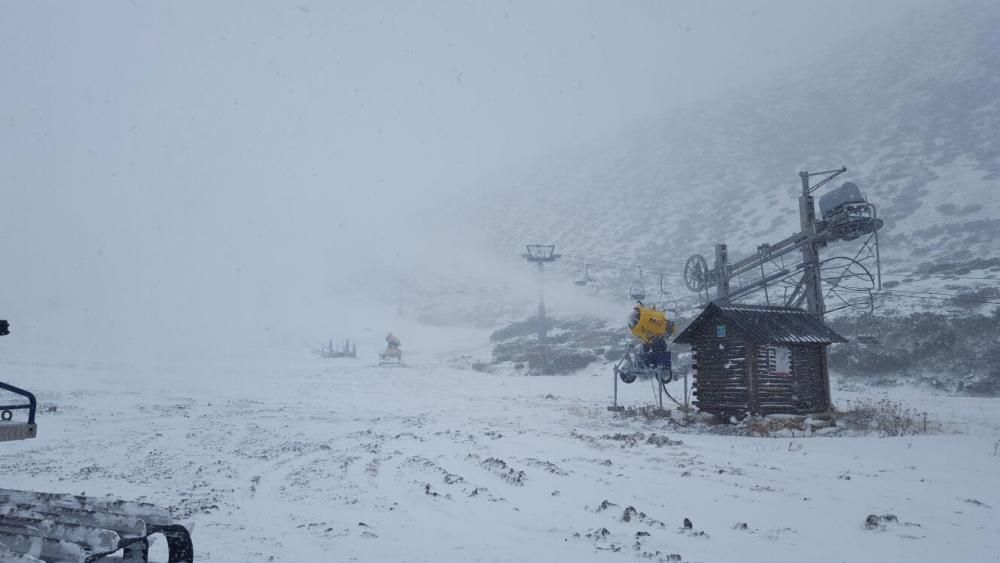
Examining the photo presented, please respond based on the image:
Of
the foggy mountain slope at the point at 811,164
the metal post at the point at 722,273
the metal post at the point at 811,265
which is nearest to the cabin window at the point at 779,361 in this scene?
the metal post at the point at 811,265

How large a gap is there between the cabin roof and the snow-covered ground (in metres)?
3.23

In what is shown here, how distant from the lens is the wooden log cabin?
1688cm

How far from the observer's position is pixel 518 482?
30.1ft

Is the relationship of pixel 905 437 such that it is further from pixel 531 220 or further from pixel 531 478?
pixel 531 220

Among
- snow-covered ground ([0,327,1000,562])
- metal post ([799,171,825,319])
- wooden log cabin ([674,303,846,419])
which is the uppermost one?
metal post ([799,171,825,319])

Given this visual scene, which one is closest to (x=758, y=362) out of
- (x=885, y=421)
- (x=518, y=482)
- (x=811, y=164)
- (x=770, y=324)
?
(x=770, y=324)

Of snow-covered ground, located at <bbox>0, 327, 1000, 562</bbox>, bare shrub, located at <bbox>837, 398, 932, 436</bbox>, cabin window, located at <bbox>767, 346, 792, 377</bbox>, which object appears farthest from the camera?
cabin window, located at <bbox>767, 346, 792, 377</bbox>

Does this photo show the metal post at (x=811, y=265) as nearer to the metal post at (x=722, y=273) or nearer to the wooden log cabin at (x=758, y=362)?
the wooden log cabin at (x=758, y=362)

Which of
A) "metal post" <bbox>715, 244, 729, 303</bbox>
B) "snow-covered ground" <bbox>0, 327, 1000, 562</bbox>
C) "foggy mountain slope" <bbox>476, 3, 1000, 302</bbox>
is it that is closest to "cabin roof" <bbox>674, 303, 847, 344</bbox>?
"snow-covered ground" <bbox>0, 327, 1000, 562</bbox>

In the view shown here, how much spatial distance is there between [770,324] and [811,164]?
222ft

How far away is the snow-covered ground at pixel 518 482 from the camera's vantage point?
624cm

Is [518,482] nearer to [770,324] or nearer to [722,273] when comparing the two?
[770,324]

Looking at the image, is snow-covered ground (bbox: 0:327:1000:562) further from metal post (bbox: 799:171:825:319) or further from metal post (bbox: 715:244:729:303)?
metal post (bbox: 715:244:729:303)

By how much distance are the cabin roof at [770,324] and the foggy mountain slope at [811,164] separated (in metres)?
31.5
